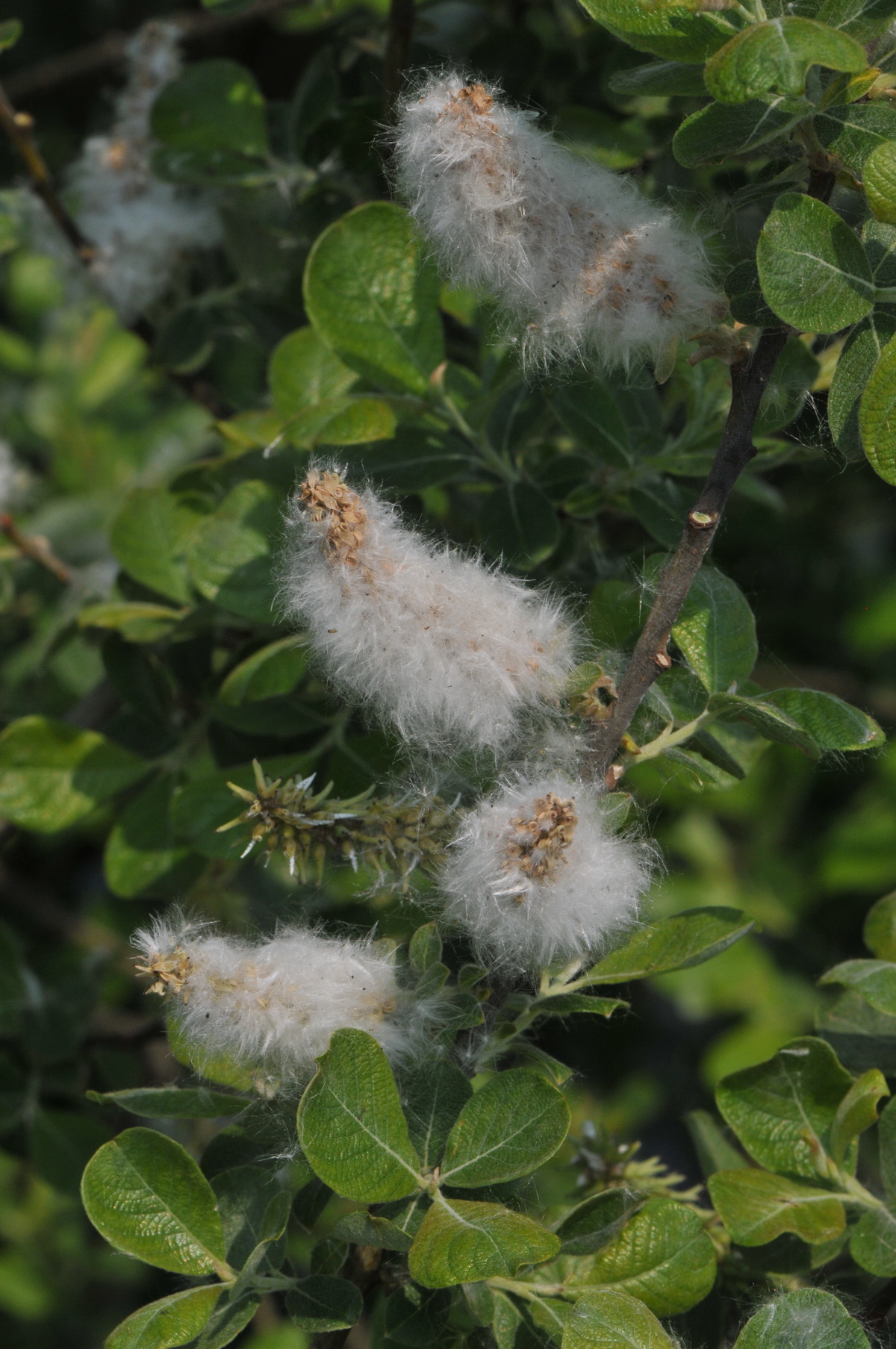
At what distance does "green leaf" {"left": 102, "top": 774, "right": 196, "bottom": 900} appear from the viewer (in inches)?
55.2

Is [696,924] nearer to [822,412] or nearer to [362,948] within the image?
[362,948]

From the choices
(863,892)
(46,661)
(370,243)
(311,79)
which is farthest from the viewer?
(863,892)

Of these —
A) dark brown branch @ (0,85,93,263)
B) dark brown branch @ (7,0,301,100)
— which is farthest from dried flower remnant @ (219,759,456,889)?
dark brown branch @ (7,0,301,100)

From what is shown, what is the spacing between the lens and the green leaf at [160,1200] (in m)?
0.93

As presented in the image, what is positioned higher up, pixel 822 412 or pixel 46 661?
pixel 822 412

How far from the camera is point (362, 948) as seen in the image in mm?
1000

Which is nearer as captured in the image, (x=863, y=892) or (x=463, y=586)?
(x=463, y=586)

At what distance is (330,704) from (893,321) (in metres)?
0.66

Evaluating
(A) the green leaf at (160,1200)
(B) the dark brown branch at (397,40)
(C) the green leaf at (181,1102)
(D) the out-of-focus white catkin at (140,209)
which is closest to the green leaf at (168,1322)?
(A) the green leaf at (160,1200)

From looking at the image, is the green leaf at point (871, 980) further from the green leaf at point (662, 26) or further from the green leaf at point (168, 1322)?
the green leaf at point (662, 26)

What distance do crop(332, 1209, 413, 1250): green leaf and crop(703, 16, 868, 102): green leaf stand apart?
2.75 feet

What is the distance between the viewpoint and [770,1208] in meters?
1.00

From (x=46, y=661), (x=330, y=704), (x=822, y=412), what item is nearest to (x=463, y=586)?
(x=330, y=704)

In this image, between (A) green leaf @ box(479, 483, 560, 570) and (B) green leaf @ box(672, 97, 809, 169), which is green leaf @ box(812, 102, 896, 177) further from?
(A) green leaf @ box(479, 483, 560, 570)
